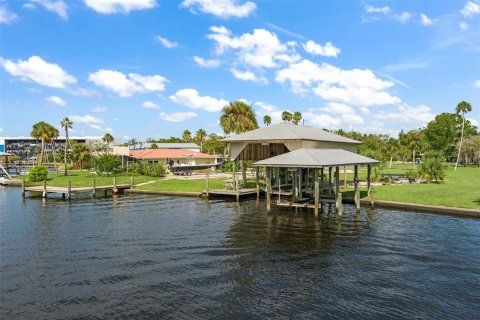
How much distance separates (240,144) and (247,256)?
19.5 m

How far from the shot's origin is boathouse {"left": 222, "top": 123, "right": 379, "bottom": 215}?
28062 millimetres

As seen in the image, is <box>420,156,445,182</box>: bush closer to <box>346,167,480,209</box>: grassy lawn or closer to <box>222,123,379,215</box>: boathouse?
<box>346,167,480,209</box>: grassy lawn

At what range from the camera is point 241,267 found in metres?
16.3

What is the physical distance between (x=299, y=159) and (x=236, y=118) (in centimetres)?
2976

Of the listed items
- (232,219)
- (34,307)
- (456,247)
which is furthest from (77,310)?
(456,247)

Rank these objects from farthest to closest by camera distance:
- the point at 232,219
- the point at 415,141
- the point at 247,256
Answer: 1. the point at 415,141
2. the point at 232,219
3. the point at 247,256

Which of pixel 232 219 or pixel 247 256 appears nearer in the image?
pixel 247 256

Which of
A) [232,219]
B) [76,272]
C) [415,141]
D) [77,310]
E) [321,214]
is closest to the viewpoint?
[77,310]

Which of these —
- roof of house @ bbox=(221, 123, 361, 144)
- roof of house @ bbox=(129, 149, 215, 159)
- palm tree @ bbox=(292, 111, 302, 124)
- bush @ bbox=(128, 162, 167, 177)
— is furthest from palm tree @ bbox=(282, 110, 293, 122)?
roof of house @ bbox=(221, 123, 361, 144)

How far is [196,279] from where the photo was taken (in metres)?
14.7

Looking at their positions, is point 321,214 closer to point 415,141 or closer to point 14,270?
point 14,270

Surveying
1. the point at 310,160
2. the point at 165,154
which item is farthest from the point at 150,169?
the point at 310,160

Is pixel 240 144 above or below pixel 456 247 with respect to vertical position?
above

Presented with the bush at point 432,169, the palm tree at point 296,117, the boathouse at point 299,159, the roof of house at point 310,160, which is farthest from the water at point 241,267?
the palm tree at point 296,117
